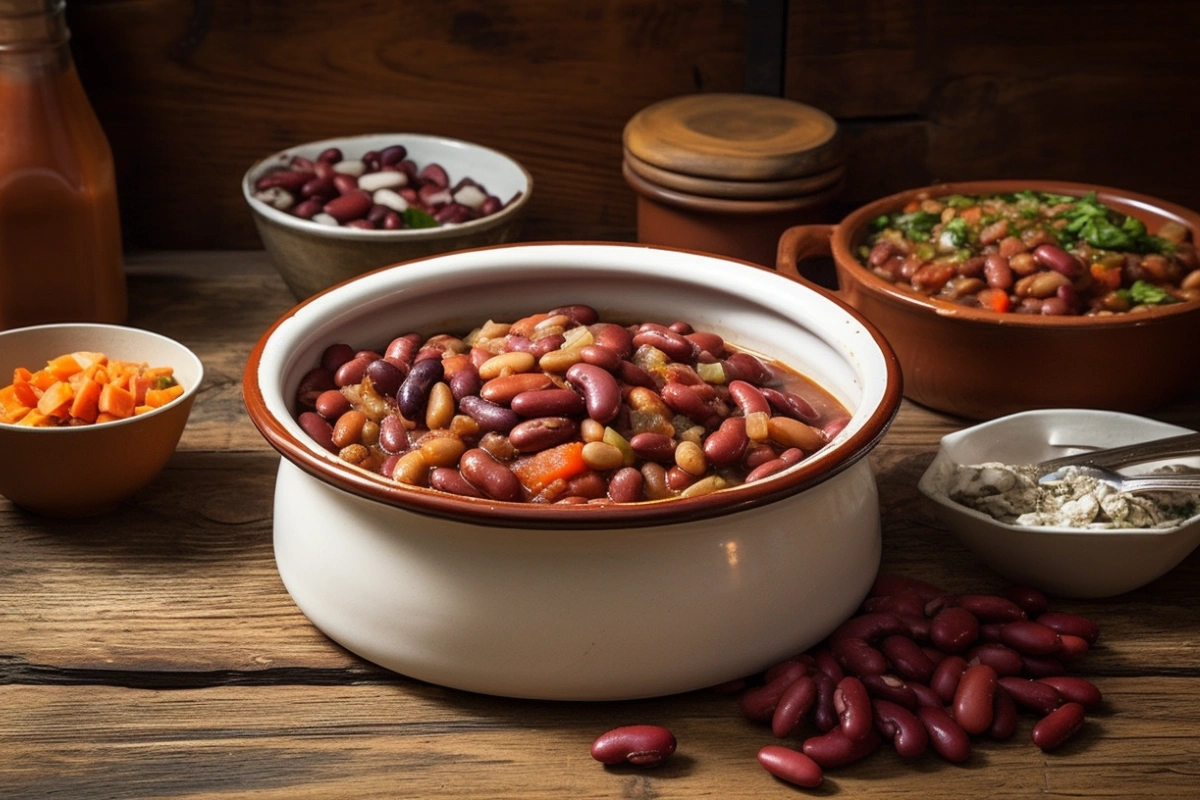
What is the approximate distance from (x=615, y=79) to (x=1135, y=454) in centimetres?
102

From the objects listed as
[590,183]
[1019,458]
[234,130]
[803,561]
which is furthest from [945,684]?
[234,130]

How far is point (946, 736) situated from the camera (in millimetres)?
1140

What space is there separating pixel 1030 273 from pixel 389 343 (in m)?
0.75

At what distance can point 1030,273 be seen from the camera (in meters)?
1.65

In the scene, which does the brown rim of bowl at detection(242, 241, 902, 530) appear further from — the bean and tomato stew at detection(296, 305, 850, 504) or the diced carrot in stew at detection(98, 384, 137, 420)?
the diced carrot in stew at detection(98, 384, 137, 420)

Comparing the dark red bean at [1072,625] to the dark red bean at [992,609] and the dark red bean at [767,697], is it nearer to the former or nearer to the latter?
the dark red bean at [992,609]

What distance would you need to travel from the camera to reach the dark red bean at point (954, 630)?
49.2 inches

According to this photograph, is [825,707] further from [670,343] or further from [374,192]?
[374,192]

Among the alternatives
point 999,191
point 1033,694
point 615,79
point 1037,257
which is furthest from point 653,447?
point 615,79

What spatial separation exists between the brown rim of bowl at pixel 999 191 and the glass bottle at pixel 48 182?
937 millimetres

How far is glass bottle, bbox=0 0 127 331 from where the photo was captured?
171cm

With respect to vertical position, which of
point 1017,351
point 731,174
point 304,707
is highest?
point 731,174

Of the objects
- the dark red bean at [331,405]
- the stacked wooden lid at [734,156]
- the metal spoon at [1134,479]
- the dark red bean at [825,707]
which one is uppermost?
the stacked wooden lid at [734,156]

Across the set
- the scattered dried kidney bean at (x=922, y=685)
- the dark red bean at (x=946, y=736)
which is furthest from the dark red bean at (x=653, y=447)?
the dark red bean at (x=946, y=736)
